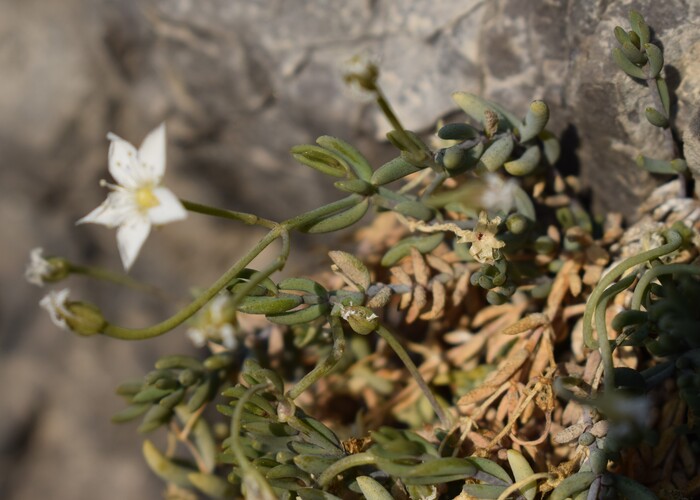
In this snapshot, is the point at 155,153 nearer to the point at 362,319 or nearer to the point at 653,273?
the point at 362,319

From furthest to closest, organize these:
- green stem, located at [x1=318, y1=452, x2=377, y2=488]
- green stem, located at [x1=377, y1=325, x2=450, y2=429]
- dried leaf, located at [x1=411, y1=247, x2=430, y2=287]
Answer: dried leaf, located at [x1=411, y1=247, x2=430, y2=287]
green stem, located at [x1=377, y1=325, x2=450, y2=429]
green stem, located at [x1=318, y1=452, x2=377, y2=488]

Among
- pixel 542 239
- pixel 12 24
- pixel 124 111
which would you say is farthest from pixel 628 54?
pixel 12 24

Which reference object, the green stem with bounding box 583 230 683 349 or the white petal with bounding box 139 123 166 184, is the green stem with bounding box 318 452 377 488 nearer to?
the green stem with bounding box 583 230 683 349

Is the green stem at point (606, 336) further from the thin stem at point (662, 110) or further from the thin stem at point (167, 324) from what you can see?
the thin stem at point (167, 324)

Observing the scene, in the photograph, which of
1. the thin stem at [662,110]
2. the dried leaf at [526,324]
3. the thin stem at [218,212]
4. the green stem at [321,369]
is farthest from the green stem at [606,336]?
the thin stem at [218,212]

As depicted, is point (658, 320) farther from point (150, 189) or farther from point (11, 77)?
point (11, 77)

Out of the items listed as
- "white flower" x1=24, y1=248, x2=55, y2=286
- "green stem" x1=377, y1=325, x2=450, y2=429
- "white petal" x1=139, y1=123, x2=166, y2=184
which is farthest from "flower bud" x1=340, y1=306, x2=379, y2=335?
"white flower" x1=24, y1=248, x2=55, y2=286

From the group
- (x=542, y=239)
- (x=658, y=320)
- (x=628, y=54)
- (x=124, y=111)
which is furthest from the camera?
(x=124, y=111)
